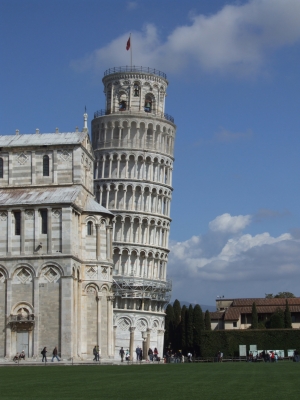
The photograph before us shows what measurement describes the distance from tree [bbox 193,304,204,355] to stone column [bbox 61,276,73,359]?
4052 centimetres

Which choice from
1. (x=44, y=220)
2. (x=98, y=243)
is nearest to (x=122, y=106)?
(x=98, y=243)

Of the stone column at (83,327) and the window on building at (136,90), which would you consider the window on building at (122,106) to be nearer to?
the window on building at (136,90)

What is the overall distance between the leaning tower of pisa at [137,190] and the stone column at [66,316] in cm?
3695

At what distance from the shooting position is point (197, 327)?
102562 mm

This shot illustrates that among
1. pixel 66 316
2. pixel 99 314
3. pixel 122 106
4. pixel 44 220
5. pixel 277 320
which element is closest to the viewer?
pixel 66 316

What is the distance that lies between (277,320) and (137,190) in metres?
24.7

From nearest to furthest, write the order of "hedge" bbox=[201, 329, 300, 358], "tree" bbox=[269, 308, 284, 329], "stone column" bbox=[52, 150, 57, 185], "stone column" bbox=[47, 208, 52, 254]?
"stone column" bbox=[47, 208, 52, 254] → "stone column" bbox=[52, 150, 57, 185] → "hedge" bbox=[201, 329, 300, 358] → "tree" bbox=[269, 308, 284, 329]

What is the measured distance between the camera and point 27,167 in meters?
70.1

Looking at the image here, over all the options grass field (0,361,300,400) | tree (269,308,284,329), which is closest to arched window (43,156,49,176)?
grass field (0,361,300,400)

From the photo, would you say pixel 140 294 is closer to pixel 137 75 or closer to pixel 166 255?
pixel 166 255

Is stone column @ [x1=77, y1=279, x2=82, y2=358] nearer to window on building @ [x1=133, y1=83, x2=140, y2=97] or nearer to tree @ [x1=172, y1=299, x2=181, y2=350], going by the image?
tree @ [x1=172, y1=299, x2=181, y2=350]

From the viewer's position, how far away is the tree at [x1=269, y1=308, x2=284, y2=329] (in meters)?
104

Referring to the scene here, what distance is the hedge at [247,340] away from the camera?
317 feet

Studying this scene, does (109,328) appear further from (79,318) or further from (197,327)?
(197,327)
